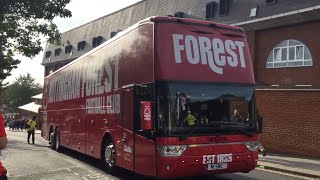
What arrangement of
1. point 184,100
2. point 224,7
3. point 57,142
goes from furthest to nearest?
point 224,7, point 57,142, point 184,100

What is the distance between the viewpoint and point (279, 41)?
22.5m

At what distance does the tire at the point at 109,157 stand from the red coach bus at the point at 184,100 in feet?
1.94

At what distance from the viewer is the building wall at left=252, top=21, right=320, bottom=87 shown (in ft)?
67.3

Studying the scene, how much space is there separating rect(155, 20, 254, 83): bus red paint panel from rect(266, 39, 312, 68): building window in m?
12.5

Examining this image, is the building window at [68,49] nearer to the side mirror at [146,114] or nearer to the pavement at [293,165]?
the pavement at [293,165]

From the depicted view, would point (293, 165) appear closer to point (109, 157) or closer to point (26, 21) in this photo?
point (109, 157)

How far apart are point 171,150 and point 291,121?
10128 millimetres

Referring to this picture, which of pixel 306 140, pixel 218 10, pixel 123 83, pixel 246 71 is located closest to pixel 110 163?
pixel 123 83

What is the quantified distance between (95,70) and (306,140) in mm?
8581

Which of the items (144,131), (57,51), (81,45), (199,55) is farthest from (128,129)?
(57,51)

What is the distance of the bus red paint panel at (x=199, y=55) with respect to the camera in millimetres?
8828

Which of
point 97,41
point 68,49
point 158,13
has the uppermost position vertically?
point 68,49

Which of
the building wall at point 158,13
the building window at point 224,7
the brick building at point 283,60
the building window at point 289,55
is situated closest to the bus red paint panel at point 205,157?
the building wall at point 158,13

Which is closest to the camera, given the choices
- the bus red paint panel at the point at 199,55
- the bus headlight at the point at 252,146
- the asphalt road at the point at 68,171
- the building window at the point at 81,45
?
the bus red paint panel at the point at 199,55
